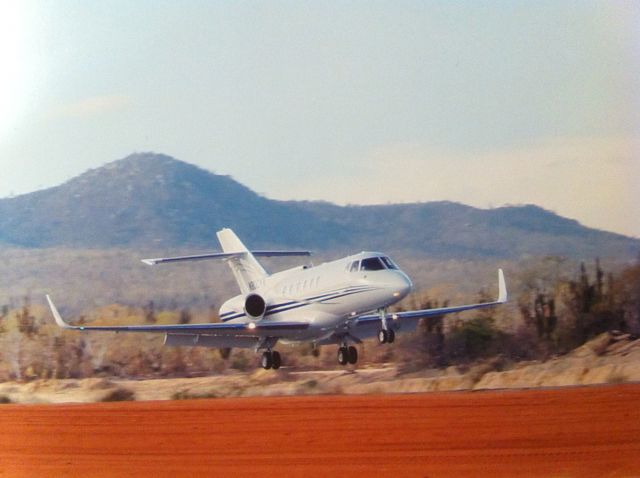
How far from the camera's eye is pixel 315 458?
25844 mm

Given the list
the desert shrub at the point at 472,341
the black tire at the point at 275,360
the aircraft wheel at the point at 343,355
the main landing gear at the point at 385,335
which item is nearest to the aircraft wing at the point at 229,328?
the black tire at the point at 275,360

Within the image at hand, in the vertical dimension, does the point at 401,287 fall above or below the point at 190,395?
above

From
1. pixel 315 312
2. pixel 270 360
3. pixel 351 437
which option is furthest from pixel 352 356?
pixel 351 437

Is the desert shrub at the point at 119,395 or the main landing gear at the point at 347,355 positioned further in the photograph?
the desert shrub at the point at 119,395

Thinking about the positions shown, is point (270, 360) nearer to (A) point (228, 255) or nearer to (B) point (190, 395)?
(B) point (190, 395)

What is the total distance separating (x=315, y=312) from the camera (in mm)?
36656

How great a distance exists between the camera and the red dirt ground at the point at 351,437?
2438cm

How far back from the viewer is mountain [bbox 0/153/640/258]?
46.1 m

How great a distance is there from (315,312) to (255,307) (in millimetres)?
2332

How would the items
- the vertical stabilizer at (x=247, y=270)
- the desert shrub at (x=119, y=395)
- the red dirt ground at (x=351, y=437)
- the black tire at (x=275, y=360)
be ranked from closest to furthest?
the red dirt ground at (x=351, y=437) < the black tire at (x=275, y=360) < the desert shrub at (x=119, y=395) < the vertical stabilizer at (x=247, y=270)

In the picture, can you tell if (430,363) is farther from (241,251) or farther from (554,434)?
(554,434)

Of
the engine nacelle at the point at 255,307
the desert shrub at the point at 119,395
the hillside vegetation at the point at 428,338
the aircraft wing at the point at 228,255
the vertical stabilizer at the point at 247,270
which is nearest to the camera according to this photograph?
the engine nacelle at the point at 255,307

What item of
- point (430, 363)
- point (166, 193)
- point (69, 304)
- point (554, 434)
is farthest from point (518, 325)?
point (166, 193)

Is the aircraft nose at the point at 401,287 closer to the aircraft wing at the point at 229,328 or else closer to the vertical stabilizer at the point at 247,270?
the aircraft wing at the point at 229,328
